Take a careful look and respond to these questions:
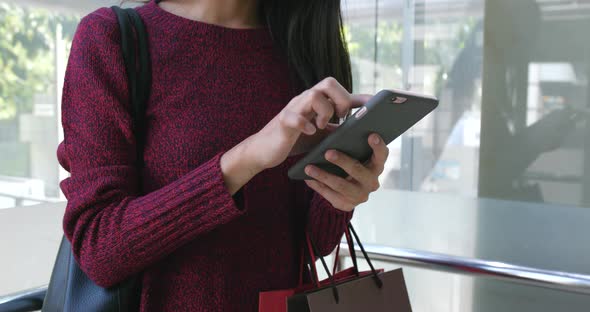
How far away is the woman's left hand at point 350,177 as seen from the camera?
73 cm

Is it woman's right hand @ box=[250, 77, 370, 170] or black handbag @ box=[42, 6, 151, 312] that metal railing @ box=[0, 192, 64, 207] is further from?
woman's right hand @ box=[250, 77, 370, 170]

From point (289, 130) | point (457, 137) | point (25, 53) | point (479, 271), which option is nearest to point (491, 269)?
point (479, 271)

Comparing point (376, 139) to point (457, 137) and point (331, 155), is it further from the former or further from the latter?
point (457, 137)

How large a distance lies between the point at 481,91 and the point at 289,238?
2.09 meters

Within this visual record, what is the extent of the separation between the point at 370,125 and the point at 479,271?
681 mm

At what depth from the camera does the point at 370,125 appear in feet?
2.27

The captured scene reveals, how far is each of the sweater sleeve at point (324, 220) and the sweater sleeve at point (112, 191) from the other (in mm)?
218

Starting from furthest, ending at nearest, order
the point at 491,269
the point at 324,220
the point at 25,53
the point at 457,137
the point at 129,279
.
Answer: the point at 457,137, the point at 25,53, the point at 491,269, the point at 324,220, the point at 129,279

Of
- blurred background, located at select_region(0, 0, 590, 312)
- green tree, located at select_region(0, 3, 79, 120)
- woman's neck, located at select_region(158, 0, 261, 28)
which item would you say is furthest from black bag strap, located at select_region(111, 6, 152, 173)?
green tree, located at select_region(0, 3, 79, 120)

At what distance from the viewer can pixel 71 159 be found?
0.75 meters

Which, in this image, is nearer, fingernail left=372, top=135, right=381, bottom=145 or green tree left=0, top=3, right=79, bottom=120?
fingernail left=372, top=135, right=381, bottom=145

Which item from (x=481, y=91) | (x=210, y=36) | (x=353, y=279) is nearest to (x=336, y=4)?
(x=210, y=36)

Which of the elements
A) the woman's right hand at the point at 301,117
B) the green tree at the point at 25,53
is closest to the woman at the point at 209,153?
the woman's right hand at the point at 301,117

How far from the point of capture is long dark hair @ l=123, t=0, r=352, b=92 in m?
0.97
